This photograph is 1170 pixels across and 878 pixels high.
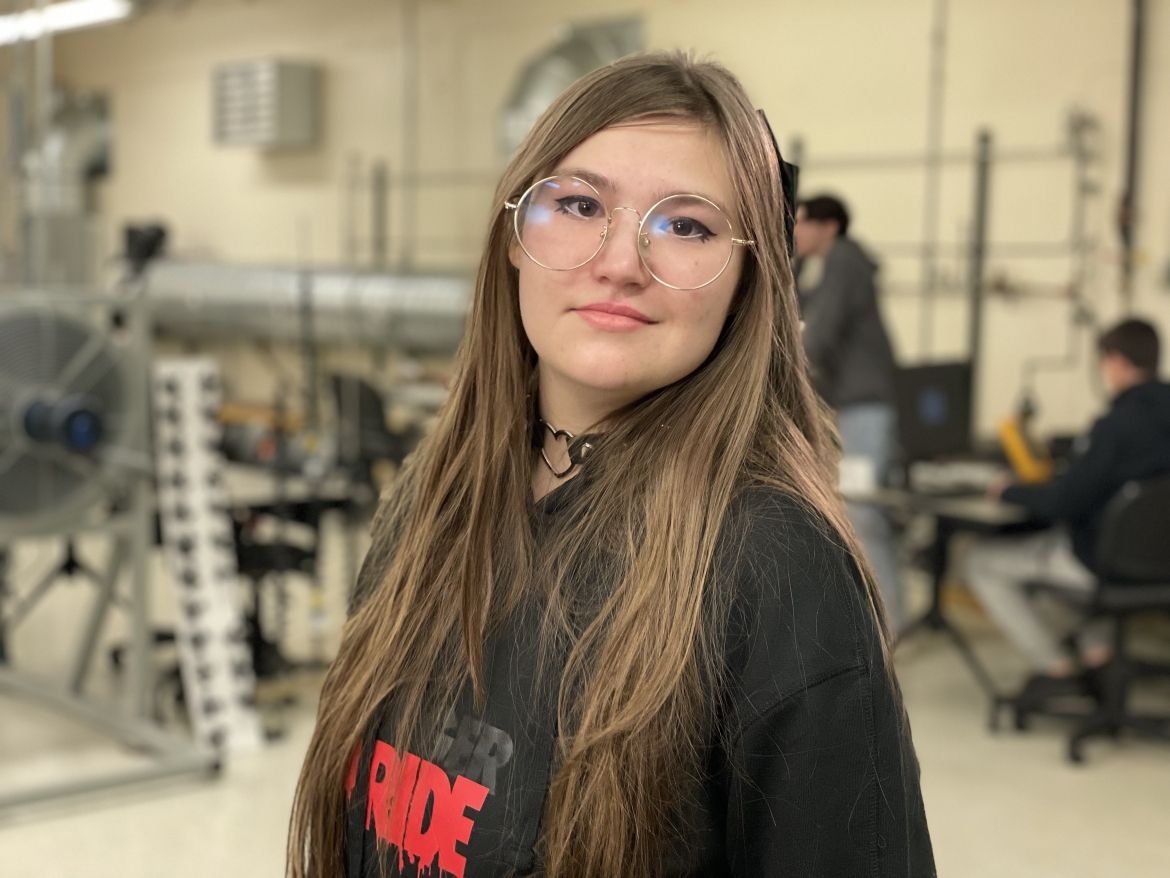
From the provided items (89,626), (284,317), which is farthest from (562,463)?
(284,317)

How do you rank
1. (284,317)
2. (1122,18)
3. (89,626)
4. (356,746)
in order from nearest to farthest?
(356,746) < (89,626) < (1122,18) < (284,317)

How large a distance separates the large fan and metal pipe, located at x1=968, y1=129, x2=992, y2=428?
346 centimetres

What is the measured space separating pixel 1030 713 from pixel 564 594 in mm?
3581

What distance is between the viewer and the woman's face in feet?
3.24

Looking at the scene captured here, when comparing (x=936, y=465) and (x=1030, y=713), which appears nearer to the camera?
(x=1030, y=713)

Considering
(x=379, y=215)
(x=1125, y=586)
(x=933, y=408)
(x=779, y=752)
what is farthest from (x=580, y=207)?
(x=379, y=215)

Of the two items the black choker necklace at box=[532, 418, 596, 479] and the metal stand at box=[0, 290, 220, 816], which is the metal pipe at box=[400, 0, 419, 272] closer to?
the metal stand at box=[0, 290, 220, 816]

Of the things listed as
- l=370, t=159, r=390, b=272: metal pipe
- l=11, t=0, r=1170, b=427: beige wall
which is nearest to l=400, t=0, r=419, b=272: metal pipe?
l=11, t=0, r=1170, b=427: beige wall

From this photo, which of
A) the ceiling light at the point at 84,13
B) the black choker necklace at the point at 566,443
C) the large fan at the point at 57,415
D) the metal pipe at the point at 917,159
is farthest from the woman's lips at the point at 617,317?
the ceiling light at the point at 84,13

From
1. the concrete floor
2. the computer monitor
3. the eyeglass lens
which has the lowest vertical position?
the concrete floor

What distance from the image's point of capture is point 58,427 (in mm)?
3488

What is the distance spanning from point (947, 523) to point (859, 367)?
64 cm

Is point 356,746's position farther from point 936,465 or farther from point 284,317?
point 284,317

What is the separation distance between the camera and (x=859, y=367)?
4.68m
